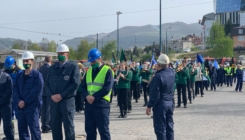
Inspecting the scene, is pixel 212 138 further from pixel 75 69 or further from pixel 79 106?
pixel 79 106

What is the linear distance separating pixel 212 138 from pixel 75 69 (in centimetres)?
396

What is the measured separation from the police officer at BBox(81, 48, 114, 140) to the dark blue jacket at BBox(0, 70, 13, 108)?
199 centimetres

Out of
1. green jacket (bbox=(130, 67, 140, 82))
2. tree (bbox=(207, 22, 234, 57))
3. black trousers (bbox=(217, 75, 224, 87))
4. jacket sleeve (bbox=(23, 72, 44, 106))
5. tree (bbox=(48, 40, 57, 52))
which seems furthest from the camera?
tree (bbox=(48, 40, 57, 52))

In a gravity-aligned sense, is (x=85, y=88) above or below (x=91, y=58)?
below

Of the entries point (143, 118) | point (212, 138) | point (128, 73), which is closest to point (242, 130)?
point (212, 138)

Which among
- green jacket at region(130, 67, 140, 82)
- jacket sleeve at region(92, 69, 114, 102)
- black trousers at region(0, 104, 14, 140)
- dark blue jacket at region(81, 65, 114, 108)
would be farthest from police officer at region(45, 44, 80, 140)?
green jacket at region(130, 67, 140, 82)

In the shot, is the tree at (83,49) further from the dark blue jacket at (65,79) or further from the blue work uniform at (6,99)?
the dark blue jacket at (65,79)

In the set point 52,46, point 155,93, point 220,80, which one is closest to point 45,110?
point 155,93

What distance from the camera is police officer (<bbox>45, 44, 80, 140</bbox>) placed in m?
7.84

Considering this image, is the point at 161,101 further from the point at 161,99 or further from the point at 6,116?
the point at 6,116

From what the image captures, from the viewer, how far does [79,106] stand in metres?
15.7

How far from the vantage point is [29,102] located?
26.4 ft

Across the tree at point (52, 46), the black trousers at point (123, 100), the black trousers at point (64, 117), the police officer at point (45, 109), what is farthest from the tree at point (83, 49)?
the black trousers at point (64, 117)

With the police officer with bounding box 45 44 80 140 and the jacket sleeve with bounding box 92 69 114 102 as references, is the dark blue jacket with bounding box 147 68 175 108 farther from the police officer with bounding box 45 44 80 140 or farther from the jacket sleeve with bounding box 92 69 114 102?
the police officer with bounding box 45 44 80 140
